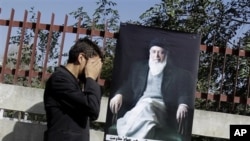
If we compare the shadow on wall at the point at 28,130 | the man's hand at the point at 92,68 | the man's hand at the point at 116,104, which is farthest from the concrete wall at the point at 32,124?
the man's hand at the point at 92,68

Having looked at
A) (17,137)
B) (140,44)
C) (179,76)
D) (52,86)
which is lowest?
(17,137)

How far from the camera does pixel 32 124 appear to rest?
5.32 metres

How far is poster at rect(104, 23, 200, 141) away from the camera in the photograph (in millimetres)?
4801

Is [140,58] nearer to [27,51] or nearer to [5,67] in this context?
[5,67]

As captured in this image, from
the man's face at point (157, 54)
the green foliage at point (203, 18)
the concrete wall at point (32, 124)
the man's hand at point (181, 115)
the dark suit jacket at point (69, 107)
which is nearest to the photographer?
the dark suit jacket at point (69, 107)

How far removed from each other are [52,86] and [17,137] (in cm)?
296

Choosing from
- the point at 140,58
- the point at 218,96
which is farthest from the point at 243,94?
the point at 140,58

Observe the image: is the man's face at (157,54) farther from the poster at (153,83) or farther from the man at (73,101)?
the man at (73,101)

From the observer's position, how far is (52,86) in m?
2.59

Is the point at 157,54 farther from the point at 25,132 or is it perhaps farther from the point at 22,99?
the point at 25,132

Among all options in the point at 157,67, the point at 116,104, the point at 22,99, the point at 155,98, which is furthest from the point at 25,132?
the point at 157,67

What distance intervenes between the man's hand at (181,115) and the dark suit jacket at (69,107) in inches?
92.2

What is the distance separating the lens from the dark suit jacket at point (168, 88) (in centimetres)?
481

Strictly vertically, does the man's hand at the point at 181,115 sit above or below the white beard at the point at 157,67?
below
